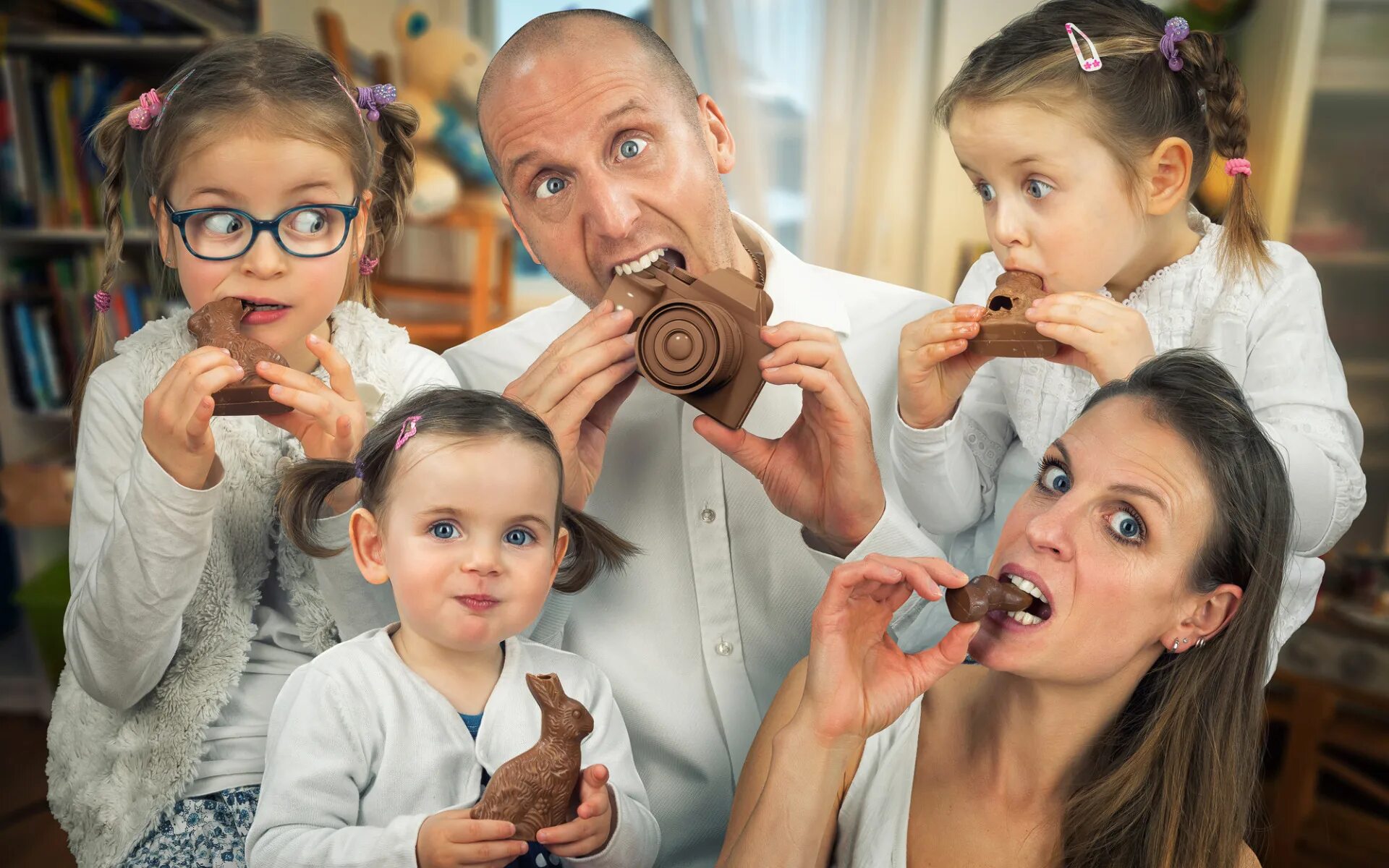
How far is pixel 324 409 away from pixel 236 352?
0.09 m

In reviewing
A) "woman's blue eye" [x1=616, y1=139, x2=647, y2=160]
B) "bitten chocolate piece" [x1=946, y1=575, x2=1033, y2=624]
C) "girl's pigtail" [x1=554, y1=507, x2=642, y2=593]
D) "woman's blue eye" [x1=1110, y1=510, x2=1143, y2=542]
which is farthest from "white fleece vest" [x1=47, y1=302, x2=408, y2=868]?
"woman's blue eye" [x1=1110, y1=510, x2=1143, y2=542]

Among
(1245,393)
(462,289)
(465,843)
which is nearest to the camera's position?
(465,843)

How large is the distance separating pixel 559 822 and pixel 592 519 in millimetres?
305

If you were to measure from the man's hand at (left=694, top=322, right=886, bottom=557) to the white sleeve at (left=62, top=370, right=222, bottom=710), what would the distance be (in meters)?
0.49

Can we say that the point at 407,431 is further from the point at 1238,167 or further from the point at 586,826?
the point at 1238,167

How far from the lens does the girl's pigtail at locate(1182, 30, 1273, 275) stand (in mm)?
1067

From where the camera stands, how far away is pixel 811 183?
159 cm

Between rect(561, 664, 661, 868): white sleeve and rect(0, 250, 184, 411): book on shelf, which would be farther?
rect(0, 250, 184, 411): book on shelf

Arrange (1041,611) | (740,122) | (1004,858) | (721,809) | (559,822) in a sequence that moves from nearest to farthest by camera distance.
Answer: (559,822) < (1041,611) < (1004,858) < (721,809) < (740,122)

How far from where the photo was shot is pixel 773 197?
5.04ft

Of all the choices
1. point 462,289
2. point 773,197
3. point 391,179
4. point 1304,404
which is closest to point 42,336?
point 462,289

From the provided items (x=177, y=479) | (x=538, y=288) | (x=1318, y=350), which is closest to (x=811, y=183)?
(x=538, y=288)

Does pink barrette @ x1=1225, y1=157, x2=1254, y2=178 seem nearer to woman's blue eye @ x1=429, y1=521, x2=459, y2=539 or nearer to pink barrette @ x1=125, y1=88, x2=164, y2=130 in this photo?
woman's blue eye @ x1=429, y1=521, x2=459, y2=539

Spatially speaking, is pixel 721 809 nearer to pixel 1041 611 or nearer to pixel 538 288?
pixel 1041 611
